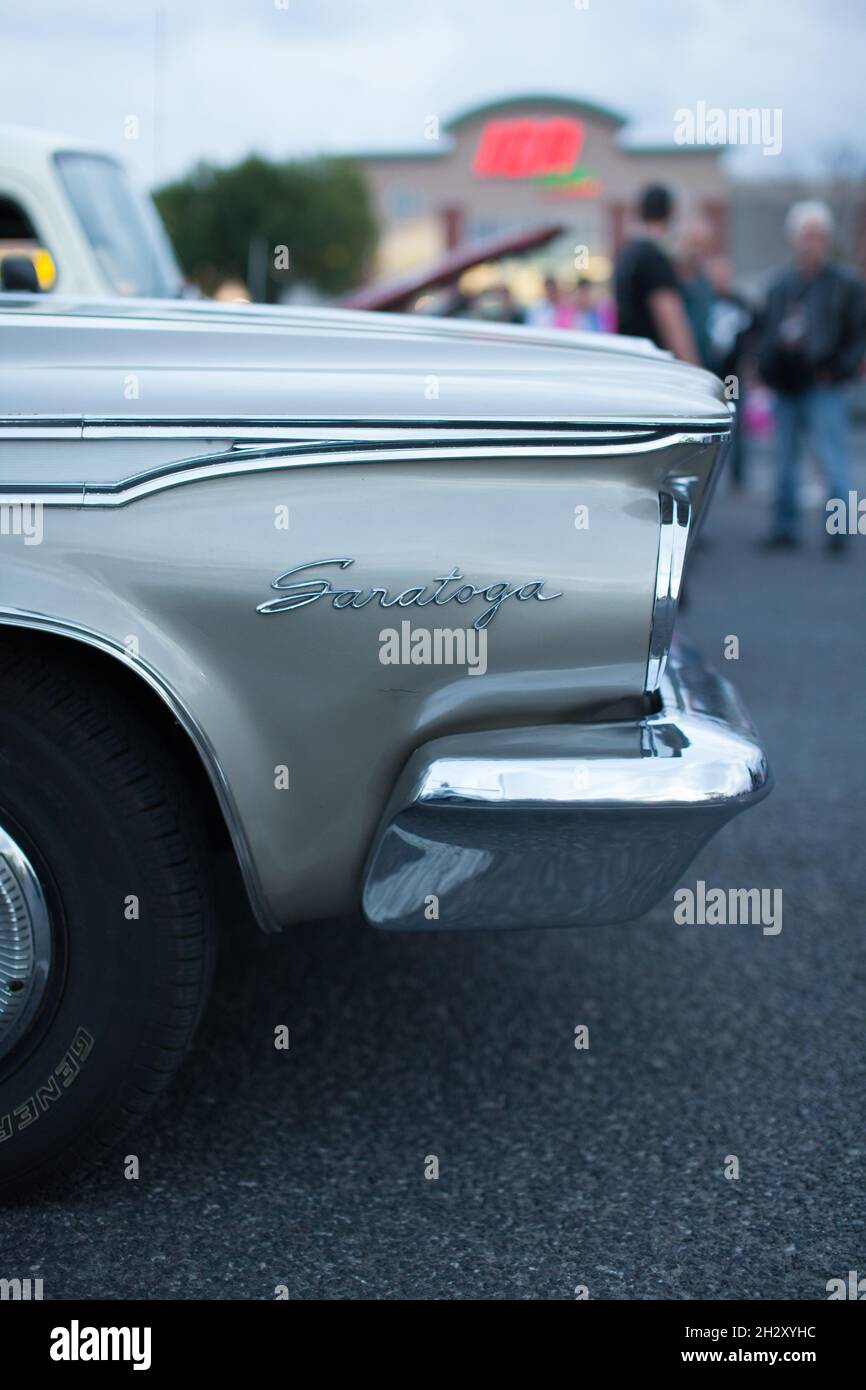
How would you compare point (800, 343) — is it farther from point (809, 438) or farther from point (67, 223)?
point (67, 223)

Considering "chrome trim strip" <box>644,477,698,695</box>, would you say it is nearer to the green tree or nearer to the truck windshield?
the truck windshield

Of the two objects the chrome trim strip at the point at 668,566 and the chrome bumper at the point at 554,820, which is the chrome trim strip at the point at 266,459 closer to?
the chrome trim strip at the point at 668,566

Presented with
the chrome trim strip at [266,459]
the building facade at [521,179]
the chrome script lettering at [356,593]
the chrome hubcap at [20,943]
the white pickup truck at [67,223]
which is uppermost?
the building facade at [521,179]

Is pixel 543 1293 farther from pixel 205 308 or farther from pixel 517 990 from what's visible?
pixel 205 308

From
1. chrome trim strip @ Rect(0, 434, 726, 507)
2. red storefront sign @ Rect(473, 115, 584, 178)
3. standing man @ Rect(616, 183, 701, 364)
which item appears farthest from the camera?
red storefront sign @ Rect(473, 115, 584, 178)

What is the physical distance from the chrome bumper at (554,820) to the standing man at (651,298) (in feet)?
15.9

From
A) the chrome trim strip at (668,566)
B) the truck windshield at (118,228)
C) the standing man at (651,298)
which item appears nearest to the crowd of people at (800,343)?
the standing man at (651,298)

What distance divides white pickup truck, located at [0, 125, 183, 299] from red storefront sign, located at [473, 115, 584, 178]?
4473 cm

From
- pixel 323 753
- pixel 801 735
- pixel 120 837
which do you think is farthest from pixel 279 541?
pixel 801 735

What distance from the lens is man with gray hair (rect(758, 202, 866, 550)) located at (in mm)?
8164

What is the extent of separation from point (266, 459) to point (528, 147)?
4765cm

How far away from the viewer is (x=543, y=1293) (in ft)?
6.50

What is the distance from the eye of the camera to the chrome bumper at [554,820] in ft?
6.65

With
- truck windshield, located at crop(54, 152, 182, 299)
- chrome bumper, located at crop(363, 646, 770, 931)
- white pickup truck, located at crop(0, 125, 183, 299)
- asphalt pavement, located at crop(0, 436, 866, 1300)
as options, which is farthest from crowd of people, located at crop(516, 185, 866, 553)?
chrome bumper, located at crop(363, 646, 770, 931)
